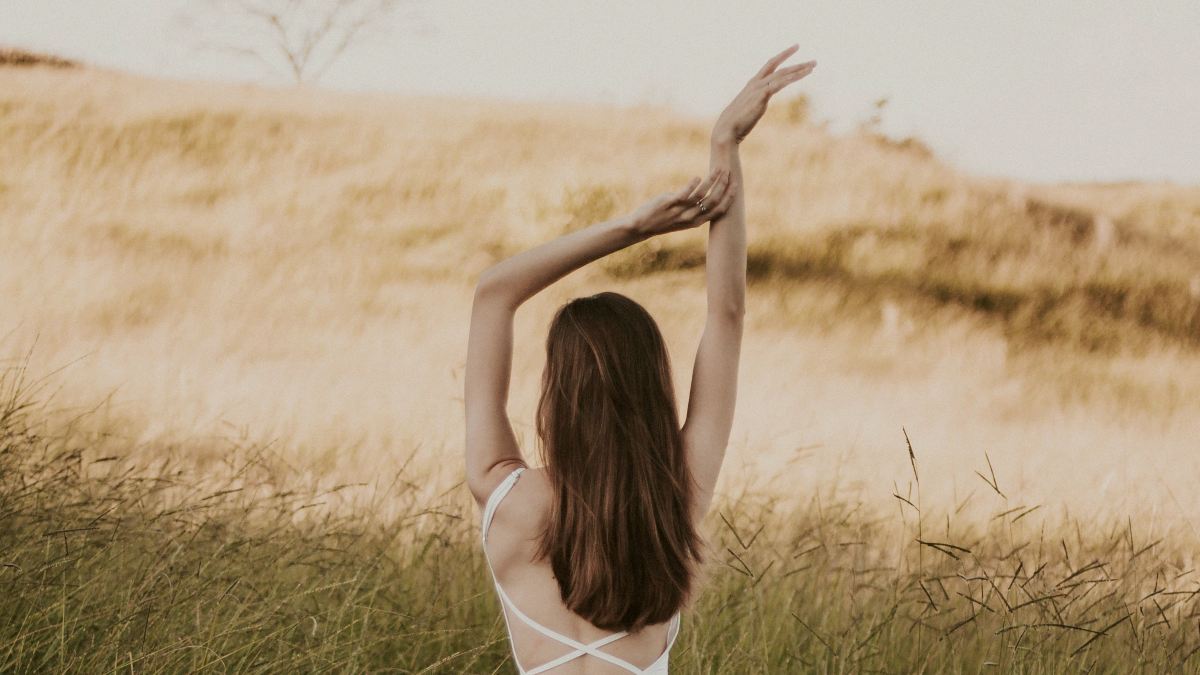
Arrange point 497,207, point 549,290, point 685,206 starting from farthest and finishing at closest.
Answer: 1. point 497,207
2. point 549,290
3. point 685,206

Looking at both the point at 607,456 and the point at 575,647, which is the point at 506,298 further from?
the point at 575,647

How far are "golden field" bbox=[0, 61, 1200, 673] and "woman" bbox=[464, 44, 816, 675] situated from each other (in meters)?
4.70

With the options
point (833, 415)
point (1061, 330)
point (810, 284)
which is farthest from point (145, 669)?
point (1061, 330)

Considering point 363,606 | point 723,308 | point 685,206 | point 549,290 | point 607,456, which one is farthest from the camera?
point 549,290

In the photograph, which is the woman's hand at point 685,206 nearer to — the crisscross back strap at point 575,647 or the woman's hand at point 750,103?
the woman's hand at point 750,103

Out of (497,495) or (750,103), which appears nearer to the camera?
(497,495)

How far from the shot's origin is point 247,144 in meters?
21.4

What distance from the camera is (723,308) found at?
2.70m

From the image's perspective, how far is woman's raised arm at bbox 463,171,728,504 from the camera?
2488mm

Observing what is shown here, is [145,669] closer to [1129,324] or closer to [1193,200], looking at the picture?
[1129,324]

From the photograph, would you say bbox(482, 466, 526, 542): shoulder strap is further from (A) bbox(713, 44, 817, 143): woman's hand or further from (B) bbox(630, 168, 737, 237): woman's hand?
(A) bbox(713, 44, 817, 143): woman's hand

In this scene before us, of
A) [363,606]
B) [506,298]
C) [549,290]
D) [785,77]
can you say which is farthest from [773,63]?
[549,290]

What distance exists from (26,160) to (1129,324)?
17.5 metres

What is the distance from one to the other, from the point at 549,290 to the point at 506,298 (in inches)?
564
